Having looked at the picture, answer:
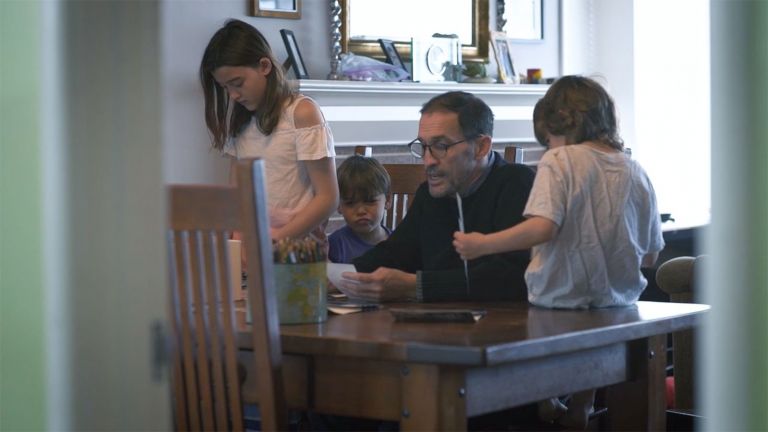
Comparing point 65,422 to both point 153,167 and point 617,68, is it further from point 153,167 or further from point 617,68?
point 617,68

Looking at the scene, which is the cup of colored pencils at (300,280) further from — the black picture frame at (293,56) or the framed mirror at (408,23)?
the framed mirror at (408,23)

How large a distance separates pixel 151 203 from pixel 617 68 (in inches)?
223

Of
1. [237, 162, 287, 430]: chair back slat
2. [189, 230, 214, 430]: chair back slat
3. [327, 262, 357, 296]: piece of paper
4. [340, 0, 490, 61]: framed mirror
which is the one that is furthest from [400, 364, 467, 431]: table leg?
[340, 0, 490, 61]: framed mirror

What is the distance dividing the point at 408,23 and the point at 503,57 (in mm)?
619

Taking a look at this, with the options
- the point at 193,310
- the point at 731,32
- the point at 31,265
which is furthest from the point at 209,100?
the point at 731,32

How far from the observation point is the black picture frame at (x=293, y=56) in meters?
4.62

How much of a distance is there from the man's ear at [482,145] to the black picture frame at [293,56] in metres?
2.20

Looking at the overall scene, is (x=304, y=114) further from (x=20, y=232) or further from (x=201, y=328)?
(x=20, y=232)

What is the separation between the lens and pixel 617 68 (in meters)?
6.38

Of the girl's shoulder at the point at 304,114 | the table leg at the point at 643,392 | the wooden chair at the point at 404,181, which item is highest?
the girl's shoulder at the point at 304,114

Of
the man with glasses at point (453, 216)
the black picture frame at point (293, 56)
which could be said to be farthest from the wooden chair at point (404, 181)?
the black picture frame at point (293, 56)

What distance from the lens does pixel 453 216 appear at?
2562mm

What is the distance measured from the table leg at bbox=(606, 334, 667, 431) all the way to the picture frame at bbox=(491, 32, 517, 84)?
355 cm

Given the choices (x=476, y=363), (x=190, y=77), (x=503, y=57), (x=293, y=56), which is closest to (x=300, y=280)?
(x=476, y=363)
